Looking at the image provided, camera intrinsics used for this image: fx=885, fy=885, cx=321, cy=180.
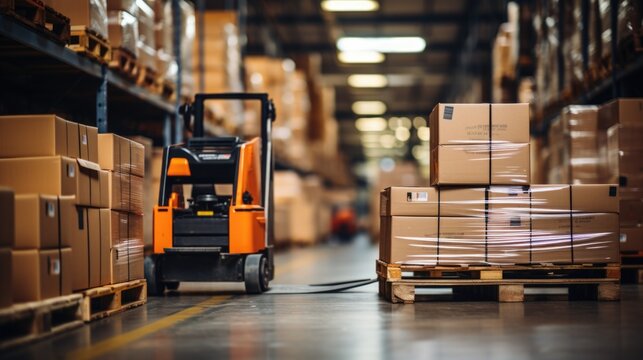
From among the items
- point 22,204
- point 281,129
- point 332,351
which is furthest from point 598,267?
point 281,129

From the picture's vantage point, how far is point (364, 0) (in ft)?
56.9

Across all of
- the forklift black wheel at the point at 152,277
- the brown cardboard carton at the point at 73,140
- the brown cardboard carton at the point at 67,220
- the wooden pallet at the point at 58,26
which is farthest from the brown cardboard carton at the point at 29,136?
the forklift black wheel at the point at 152,277

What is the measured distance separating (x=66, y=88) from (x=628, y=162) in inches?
232

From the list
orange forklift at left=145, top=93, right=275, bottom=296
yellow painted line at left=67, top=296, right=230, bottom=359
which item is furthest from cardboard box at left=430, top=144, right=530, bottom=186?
yellow painted line at left=67, top=296, right=230, bottom=359

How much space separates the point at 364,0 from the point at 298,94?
3011 millimetres

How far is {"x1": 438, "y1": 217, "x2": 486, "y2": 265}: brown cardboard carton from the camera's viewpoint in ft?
23.4

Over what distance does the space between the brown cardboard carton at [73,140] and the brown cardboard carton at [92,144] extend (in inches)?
7.2

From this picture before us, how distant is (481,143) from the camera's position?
7137 millimetres

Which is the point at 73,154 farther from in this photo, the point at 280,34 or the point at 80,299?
the point at 280,34

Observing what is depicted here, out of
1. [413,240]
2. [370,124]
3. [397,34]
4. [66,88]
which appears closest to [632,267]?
[413,240]

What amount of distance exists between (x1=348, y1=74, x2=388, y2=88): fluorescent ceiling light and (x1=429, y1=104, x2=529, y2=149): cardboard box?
65.9 ft

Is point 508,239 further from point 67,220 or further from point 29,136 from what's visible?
point 29,136

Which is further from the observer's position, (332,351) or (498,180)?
(498,180)

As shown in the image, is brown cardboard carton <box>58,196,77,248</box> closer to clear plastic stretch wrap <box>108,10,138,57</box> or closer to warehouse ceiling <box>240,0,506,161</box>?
clear plastic stretch wrap <box>108,10,138,57</box>
